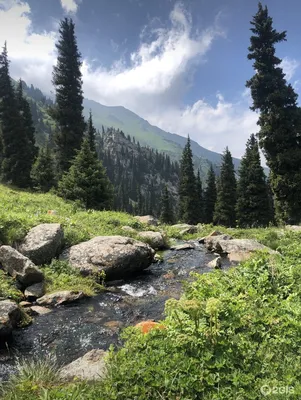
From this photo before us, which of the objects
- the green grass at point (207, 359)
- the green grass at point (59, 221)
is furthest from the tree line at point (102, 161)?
the green grass at point (207, 359)

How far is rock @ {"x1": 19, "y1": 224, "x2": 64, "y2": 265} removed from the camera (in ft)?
42.3

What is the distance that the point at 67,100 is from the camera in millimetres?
42031

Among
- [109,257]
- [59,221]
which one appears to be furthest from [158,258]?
[59,221]

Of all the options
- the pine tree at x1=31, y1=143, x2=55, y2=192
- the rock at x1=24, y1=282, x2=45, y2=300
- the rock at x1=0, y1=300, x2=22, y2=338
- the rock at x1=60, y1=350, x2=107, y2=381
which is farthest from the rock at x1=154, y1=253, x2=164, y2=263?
the pine tree at x1=31, y1=143, x2=55, y2=192

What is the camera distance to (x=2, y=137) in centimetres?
4081

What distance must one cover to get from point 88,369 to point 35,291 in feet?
18.9

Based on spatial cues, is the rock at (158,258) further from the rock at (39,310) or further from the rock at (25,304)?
the rock at (25,304)

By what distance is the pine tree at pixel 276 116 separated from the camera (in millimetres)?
29422

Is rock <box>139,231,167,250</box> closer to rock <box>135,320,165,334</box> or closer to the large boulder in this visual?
the large boulder

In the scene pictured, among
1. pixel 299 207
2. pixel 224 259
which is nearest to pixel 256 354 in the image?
pixel 224 259

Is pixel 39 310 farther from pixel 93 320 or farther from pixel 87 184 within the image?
pixel 87 184

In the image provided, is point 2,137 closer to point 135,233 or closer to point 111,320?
point 135,233

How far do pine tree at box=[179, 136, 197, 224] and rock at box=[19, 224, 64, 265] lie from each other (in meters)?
53.8

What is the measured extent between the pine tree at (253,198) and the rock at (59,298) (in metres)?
42.5
